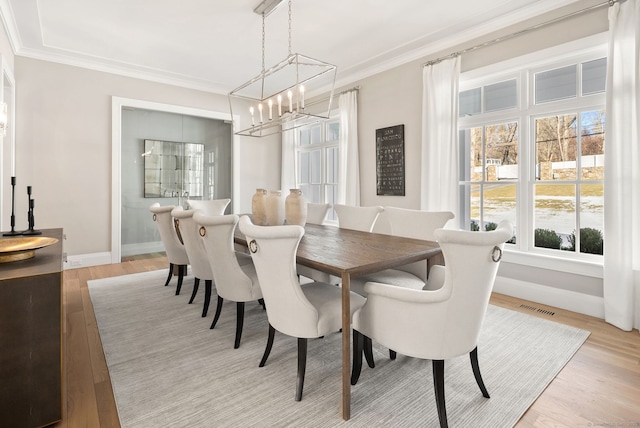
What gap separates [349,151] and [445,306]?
12.3 feet

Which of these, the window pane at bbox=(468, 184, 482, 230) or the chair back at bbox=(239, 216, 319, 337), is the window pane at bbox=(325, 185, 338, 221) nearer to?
the window pane at bbox=(468, 184, 482, 230)

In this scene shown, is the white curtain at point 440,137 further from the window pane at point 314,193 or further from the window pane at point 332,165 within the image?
the window pane at point 314,193

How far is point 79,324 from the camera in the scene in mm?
2631

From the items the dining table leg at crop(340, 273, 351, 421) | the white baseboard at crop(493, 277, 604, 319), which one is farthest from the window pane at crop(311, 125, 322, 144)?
the dining table leg at crop(340, 273, 351, 421)

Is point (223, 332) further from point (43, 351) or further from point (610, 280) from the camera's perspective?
point (610, 280)

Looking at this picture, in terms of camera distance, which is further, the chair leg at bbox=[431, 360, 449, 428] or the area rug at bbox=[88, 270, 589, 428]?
the area rug at bbox=[88, 270, 589, 428]

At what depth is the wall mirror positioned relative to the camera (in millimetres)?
5207

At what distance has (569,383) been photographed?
1.81 metres

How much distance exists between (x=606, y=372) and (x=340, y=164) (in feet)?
12.5

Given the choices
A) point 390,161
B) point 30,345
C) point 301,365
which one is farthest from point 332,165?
point 30,345

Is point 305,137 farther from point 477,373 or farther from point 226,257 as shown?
point 477,373

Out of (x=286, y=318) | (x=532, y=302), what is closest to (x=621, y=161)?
(x=532, y=302)

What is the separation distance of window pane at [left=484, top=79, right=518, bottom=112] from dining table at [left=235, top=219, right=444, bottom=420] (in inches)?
85.0

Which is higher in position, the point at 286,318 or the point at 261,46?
the point at 261,46
